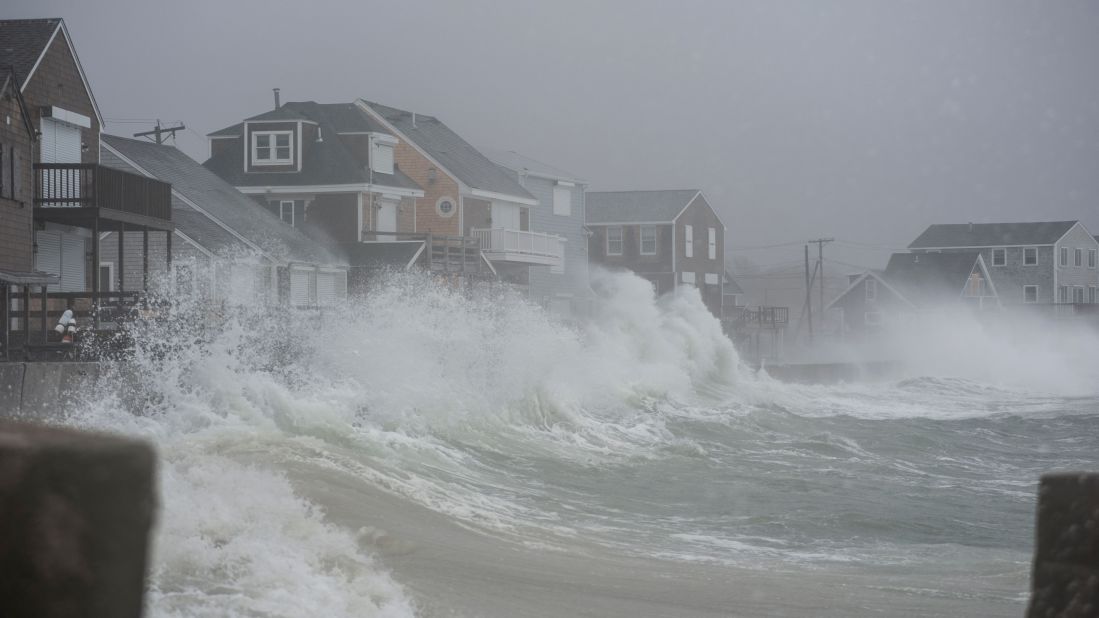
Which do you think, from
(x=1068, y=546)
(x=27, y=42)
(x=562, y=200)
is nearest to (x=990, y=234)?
(x=562, y=200)

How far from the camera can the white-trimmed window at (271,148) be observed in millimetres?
43469

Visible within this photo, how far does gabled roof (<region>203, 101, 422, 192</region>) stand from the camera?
4247 centimetres

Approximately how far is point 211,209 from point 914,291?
5018cm

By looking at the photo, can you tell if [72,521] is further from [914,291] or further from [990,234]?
[990,234]

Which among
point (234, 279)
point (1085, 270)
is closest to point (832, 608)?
point (234, 279)

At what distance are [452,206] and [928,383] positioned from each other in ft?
66.5

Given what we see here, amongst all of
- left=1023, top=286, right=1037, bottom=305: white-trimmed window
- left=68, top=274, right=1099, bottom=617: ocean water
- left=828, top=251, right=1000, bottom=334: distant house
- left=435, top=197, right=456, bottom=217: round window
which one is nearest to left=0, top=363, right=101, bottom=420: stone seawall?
left=68, top=274, right=1099, bottom=617: ocean water

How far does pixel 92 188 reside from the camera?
24.3 m

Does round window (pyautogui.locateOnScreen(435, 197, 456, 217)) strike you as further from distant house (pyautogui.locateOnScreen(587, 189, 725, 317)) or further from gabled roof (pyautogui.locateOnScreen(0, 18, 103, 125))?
gabled roof (pyautogui.locateOnScreen(0, 18, 103, 125))

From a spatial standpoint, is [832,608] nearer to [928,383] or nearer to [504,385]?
[504,385]

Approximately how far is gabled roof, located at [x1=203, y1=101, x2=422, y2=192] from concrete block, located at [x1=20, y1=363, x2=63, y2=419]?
92.9ft

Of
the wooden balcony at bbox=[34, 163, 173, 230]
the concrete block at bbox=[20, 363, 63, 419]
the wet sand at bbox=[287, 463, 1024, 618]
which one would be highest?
the wooden balcony at bbox=[34, 163, 173, 230]

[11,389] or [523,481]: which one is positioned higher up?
[11,389]

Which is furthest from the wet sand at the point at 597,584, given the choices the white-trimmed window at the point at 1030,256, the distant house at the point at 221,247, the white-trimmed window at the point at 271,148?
the white-trimmed window at the point at 1030,256
